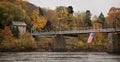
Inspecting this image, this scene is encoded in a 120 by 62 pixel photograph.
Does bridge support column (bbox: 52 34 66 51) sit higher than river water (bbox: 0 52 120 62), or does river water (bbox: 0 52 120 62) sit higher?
river water (bbox: 0 52 120 62)

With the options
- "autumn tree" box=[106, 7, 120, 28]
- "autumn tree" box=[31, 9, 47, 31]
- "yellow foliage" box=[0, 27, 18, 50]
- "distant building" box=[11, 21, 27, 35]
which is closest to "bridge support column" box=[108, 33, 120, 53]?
"autumn tree" box=[106, 7, 120, 28]

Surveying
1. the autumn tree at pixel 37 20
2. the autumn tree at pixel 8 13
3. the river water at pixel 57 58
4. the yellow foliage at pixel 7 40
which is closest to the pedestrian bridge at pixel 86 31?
the autumn tree at pixel 37 20

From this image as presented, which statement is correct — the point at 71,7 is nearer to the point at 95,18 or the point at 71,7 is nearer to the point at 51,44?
the point at 95,18

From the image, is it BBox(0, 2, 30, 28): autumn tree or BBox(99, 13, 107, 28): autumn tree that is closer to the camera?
BBox(0, 2, 30, 28): autumn tree

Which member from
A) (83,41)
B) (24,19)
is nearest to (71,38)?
(83,41)

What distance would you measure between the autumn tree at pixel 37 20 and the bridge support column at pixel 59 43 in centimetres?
783

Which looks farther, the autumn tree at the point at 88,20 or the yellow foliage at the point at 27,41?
the autumn tree at the point at 88,20

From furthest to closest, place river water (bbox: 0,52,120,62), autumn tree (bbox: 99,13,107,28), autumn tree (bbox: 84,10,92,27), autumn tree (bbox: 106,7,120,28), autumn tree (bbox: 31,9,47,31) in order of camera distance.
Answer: autumn tree (bbox: 84,10,92,27), autumn tree (bbox: 99,13,107,28), autumn tree (bbox: 31,9,47,31), autumn tree (bbox: 106,7,120,28), river water (bbox: 0,52,120,62)

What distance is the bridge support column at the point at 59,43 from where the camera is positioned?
83.9 m

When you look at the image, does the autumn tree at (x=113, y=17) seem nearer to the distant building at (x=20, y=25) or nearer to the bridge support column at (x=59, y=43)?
the bridge support column at (x=59, y=43)

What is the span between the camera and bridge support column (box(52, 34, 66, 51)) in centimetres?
8391

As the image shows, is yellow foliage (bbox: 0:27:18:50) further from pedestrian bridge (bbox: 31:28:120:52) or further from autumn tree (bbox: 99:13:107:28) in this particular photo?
autumn tree (bbox: 99:13:107:28)

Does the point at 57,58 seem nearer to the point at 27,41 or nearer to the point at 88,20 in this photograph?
the point at 27,41

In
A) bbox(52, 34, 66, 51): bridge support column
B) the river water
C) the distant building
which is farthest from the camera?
the distant building
